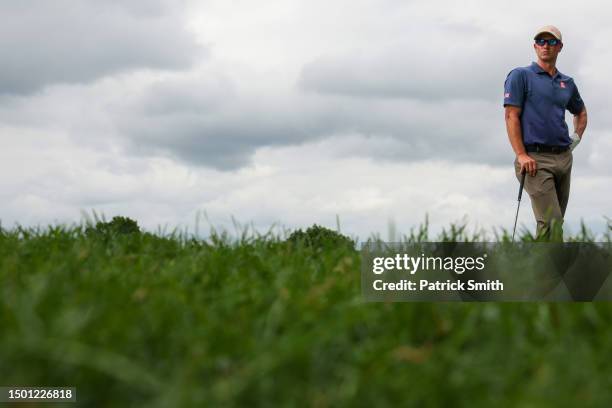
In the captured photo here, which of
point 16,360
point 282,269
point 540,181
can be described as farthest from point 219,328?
point 540,181

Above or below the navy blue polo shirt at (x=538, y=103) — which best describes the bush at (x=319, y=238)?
below

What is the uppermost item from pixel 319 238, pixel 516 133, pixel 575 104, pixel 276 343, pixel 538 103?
pixel 575 104

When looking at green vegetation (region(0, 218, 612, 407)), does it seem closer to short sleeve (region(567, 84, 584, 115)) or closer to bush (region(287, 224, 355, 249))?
bush (region(287, 224, 355, 249))

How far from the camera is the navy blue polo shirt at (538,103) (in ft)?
34.9

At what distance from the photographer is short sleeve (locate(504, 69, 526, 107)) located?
1068 centimetres

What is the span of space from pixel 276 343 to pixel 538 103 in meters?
8.01

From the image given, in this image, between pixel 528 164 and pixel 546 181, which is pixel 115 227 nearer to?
pixel 528 164

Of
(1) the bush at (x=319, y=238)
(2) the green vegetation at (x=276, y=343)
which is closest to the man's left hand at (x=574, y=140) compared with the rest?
(1) the bush at (x=319, y=238)

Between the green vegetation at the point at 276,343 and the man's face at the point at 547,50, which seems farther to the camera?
the man's face at the point at 547,50

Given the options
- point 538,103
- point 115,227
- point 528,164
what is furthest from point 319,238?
point 538,103

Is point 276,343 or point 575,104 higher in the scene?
point 575,104

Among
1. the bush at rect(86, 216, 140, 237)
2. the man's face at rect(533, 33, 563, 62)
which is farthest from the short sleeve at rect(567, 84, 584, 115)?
the bush at rect(86, 216, 140, 237)

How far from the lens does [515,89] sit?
10.7 metres

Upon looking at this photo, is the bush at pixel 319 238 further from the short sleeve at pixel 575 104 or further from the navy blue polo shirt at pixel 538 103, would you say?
the short sleeve at pixel 575 104
